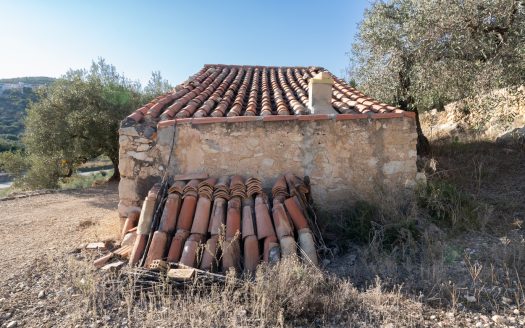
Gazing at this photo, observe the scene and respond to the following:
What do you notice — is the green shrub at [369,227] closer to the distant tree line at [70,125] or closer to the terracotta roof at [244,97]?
the terracotta roof at [244,97]

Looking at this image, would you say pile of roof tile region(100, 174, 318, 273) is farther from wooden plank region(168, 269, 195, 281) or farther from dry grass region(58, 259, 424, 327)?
dry grass region(58, 259, 424, 327)

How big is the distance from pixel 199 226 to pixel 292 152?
6.17ft

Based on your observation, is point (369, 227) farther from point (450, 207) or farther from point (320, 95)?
point (320, 95)

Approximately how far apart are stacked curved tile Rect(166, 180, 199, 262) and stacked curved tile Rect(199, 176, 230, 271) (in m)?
0.28

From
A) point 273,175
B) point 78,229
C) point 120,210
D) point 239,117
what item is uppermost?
point 239,117

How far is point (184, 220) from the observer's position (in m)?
4.38

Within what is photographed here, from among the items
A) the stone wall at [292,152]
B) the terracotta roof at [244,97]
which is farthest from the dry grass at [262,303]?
the terracotta roof at [244,97]

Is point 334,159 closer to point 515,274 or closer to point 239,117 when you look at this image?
point 239,117

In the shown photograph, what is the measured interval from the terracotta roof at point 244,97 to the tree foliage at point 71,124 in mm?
5810

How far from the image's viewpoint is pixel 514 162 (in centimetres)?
775

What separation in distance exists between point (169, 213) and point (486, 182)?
21.0 ft

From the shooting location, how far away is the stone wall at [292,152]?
514cm

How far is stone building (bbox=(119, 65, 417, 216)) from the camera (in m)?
5.14

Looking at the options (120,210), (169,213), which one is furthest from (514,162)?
(120,210)
